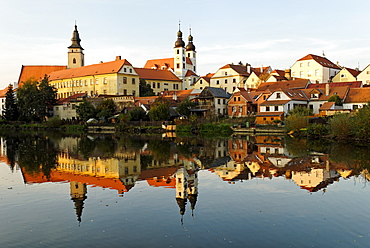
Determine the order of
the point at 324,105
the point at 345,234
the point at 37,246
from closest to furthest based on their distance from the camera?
the point at 37,246
the point at 345,234
the point at 324,105

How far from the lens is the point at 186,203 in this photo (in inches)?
464

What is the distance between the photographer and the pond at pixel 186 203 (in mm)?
8875

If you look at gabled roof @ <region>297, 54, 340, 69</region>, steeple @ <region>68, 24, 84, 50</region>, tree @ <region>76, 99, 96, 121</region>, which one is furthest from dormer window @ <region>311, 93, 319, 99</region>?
steeple @ <region>68, 24, 84, 50</region>

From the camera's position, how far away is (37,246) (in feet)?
27.5

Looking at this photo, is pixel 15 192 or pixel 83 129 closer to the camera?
pixel 15 192

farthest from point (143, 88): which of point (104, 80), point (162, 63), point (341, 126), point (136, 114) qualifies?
point (341, 126)

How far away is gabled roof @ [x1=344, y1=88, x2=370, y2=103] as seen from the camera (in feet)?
160

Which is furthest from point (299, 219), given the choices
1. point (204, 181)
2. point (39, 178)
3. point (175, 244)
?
point (39, 178)

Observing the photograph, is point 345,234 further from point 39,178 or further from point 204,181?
point 39,178

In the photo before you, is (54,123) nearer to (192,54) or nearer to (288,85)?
(288,85)

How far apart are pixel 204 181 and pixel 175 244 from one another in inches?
295

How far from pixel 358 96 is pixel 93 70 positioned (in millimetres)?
53854

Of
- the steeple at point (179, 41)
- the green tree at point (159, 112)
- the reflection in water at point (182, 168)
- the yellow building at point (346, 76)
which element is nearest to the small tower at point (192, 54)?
the steeple at point (179, 41)

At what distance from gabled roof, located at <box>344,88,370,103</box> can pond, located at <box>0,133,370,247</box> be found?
30670 mm
